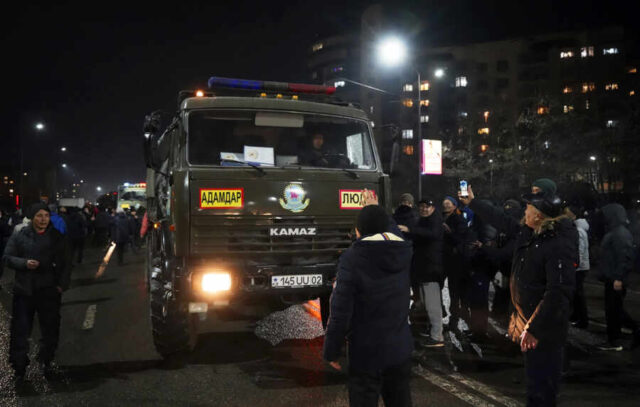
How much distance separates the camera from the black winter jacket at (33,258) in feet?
19.7

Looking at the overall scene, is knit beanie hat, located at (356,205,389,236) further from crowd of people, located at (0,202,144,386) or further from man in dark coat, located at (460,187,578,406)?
crowd of people, located at (0,202,144,386)

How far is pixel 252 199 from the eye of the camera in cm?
Answer: 613

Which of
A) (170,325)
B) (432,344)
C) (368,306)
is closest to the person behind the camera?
(368,306)

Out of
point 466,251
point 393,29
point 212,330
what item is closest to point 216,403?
point 212,330

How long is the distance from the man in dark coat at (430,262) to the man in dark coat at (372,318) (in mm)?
3535

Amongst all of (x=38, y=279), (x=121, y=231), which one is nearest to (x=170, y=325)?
(x=38, y=279)

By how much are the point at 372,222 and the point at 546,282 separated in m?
1.28

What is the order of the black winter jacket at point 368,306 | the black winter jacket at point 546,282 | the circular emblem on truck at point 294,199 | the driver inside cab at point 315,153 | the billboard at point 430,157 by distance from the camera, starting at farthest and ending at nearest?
the billboard at point 430,157
the driver inside cab at point 315,153
the circular emblem on truck at point 294,199
the black winter jacket at point 546,282
the black winter jacket at point 368,306

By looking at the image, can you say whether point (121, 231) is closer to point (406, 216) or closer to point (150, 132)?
point (150, 132)

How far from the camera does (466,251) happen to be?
7090mm

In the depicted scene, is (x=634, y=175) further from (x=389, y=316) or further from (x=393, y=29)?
(x=393, y=29)

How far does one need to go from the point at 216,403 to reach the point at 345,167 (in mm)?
3117

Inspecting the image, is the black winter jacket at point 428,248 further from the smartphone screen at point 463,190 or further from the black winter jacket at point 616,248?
the black winter jacket at point 616,248

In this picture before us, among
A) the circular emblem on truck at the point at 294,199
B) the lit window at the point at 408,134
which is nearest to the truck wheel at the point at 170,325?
the circular emblem on truck at the point at 294,199
